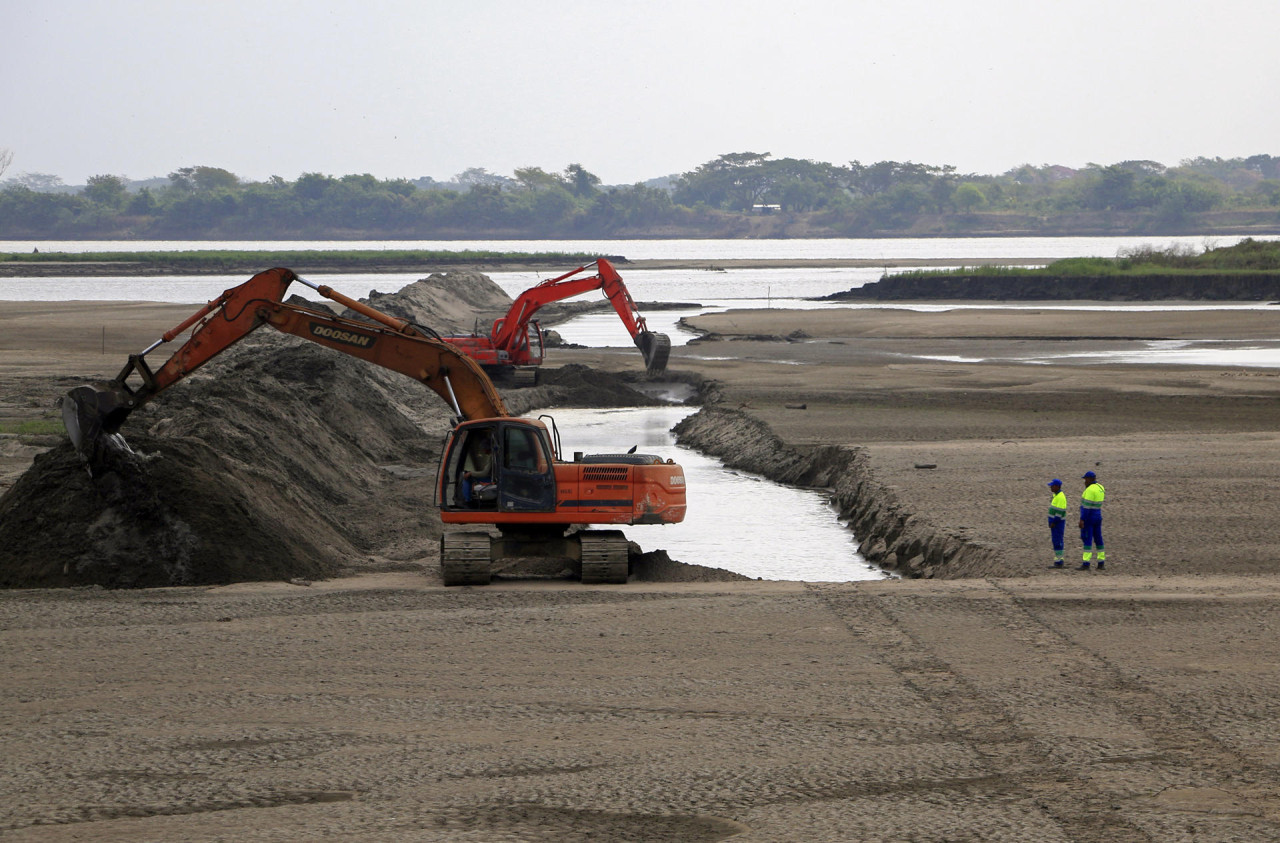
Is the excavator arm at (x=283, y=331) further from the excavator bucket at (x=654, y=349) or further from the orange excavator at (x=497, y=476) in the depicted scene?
the excavator bucket at (x=654, y=349)

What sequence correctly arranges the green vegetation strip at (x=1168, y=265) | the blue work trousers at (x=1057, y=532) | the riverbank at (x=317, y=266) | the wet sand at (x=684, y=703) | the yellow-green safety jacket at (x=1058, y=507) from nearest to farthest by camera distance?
the wet sand at (x=684, y=703) < the yellow-green safety jacket at (x=1058, y=507) < the blue work trousers at (x=1057, y=532) < the green vegetation strip at (x=1168, y=265) < the riverbank at (x=317, y=266)

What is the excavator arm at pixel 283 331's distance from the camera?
15.0 meters

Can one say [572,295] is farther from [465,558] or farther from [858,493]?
[465,558]

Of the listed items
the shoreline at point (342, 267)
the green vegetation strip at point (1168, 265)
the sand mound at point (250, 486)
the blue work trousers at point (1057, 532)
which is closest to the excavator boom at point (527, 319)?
the sand mound at point (250, 486)

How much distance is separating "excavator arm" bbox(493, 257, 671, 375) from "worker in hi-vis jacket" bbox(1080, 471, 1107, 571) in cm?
2138

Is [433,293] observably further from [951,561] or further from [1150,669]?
[1150,669]

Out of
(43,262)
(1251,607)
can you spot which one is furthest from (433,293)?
(43,262)

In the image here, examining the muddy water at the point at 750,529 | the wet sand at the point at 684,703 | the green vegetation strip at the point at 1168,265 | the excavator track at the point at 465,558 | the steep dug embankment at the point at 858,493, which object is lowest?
the muddy water at the point at 750,529

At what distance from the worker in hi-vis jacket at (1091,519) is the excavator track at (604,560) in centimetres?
541

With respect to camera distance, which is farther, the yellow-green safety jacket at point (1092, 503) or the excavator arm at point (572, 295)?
the excavator arm at point (572, 295)

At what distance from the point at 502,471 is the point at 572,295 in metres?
21.5

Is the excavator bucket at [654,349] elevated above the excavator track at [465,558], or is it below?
above

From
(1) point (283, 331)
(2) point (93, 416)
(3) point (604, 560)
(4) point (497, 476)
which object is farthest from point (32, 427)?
(3) point (604, 560)

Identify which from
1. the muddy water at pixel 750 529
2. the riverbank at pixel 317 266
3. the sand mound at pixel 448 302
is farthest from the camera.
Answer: the riverbank at pixel 317 266
